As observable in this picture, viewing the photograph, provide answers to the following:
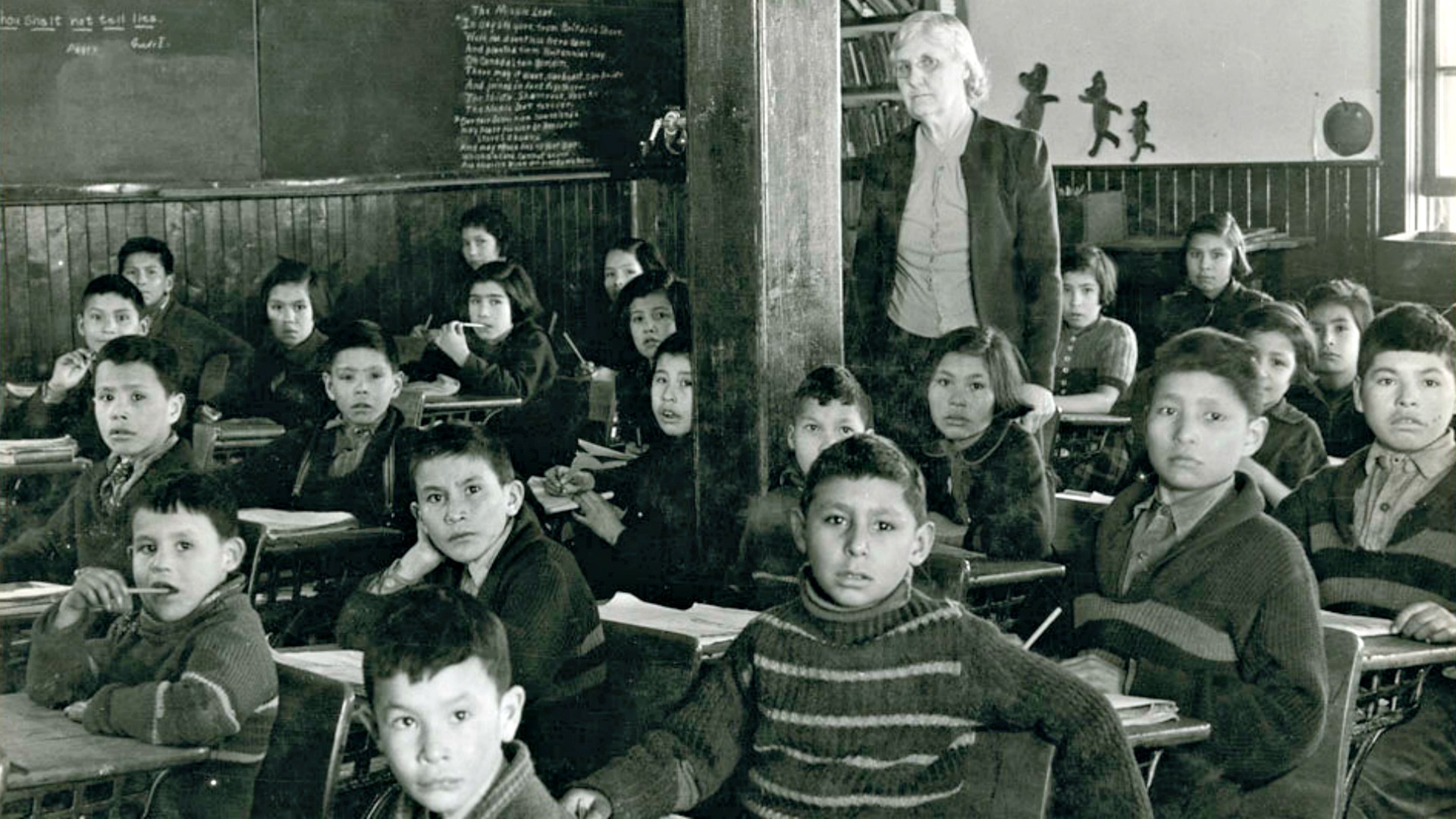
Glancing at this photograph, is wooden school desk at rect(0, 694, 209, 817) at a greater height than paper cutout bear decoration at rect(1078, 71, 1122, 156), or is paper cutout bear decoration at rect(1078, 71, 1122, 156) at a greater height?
paper cutout bear decoration at rect(1078, 71, 1122, 156)

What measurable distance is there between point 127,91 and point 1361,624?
5.19m

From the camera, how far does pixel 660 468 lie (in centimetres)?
383

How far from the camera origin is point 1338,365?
4.55 meters

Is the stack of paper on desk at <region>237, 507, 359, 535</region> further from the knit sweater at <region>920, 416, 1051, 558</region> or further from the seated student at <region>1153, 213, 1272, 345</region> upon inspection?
the seated student at <region>1153, 213, 1272, 345</region>

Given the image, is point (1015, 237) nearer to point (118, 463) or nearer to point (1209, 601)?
point (1209, 601)

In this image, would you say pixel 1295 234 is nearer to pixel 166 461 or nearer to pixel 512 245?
pixel 512 245

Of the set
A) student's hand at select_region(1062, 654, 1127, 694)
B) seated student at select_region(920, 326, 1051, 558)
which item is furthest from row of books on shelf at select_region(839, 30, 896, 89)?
student's hand at select_region(1062, 654, 1127, 694)

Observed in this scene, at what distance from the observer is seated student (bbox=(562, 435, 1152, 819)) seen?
1978mm

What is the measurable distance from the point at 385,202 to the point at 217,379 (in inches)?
64.9

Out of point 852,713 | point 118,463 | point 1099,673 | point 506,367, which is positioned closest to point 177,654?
point 852,713

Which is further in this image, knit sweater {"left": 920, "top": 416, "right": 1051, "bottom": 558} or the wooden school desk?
knit sweater {"left": 920, "top": 416, "right": 1051, "bottom": 558}

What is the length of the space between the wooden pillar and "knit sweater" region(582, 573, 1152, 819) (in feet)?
3.48

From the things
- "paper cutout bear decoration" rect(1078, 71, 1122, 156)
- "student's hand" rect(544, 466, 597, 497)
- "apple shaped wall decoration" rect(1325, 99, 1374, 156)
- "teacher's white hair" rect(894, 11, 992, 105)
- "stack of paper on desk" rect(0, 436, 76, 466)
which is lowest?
"student's hand" rect(544, 466, 597, 497)

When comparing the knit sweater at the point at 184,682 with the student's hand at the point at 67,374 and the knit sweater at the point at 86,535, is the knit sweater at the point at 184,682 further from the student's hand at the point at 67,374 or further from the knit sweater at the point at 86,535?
the student's hand at the point at 67,374
